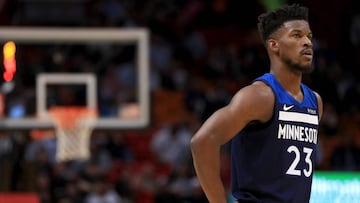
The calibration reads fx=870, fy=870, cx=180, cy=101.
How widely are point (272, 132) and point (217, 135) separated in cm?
30

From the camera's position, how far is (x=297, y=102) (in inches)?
161

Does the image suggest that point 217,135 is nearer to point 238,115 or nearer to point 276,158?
point 238,115

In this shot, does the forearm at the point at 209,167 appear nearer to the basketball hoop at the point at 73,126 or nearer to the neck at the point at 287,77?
the neck at the point at 287,77

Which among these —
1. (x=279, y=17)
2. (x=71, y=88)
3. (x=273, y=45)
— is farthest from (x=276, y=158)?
(x=71, y=88)

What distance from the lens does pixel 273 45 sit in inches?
162

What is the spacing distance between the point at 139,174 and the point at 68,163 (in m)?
1.08

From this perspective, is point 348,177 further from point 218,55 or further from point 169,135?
point 218,55

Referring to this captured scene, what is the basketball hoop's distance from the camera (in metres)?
10.6

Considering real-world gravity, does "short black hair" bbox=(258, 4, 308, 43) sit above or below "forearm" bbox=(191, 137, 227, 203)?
above

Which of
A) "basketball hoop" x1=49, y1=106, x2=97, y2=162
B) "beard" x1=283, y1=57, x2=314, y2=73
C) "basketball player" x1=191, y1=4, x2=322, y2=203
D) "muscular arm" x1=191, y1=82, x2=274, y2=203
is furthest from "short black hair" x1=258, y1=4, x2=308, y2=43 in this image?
"basketball hoop" x1=49, y1=106, x2=97, y2=162

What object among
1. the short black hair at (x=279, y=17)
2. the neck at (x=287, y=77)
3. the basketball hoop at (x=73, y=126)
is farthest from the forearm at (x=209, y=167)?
the basketball hoop at (x=73, y=126)

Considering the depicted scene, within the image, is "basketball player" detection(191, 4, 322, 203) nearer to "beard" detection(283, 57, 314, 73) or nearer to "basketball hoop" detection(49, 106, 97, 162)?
"beard" detection(283, 57, 314, 73)

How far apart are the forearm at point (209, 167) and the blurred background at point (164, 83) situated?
6.56m

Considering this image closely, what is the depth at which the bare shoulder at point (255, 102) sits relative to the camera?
3852 millimetres
